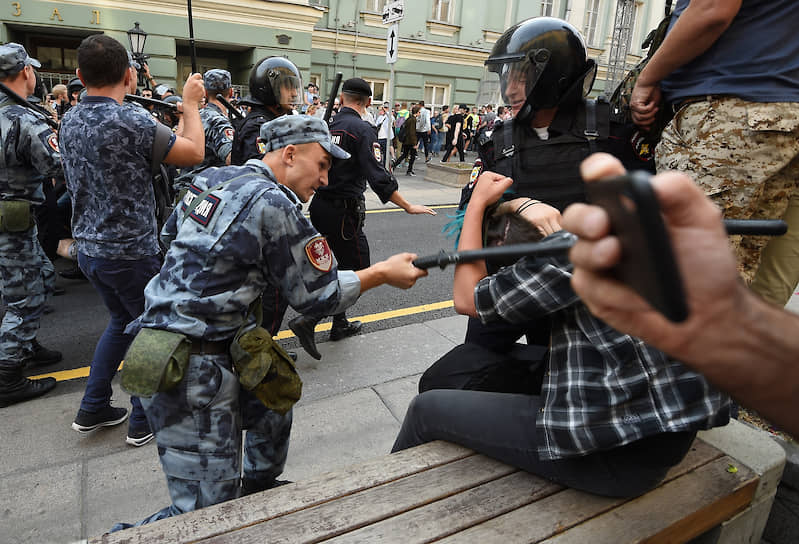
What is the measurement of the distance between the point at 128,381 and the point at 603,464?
150 centimetres

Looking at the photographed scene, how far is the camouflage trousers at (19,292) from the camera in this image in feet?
10.9

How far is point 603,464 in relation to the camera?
1.57m

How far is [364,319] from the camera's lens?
15.7 feet

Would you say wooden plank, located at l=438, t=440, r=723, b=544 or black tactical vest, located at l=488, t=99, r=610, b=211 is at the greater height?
black tactical vest, located at l=488, t=99, r=610, b=211

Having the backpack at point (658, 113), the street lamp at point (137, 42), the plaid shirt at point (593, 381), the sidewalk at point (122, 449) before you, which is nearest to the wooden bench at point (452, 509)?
the plaid shirt at point (593, 381)

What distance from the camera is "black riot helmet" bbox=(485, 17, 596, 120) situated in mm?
2193

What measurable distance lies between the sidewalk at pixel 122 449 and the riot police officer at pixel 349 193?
2.40 feet

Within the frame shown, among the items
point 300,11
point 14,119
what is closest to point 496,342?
point 14,119

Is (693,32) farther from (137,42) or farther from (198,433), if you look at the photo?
(137,42)

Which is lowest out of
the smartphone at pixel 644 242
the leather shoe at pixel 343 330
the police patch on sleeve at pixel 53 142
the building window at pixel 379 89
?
the leather shoe at pixel 343 330

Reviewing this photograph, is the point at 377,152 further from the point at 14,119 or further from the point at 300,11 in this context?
the point at 300,11

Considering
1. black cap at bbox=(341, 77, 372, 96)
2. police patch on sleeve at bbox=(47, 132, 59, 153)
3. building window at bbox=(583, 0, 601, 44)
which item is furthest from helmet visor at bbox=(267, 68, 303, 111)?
building window at bbox=(583, 0, 601, 44)

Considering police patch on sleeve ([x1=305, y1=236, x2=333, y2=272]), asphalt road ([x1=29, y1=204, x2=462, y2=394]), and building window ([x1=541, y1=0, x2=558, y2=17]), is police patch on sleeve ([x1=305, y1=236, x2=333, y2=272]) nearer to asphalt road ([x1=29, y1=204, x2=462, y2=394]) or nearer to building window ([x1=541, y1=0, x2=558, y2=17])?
asphalt road ([x1=29, y1=204, x2=462, y2=394])

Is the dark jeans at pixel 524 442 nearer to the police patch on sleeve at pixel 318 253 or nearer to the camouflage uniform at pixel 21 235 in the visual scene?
the police patch on sleeve at pixel 318 253
